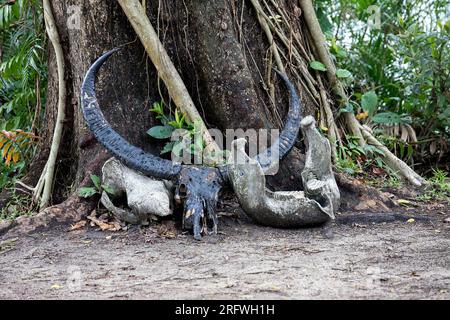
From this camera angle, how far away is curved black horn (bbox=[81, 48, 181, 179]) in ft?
15.8

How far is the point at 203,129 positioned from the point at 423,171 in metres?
2.88

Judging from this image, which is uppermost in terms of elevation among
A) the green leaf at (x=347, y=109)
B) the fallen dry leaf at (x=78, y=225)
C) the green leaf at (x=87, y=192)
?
the green leaf at (x=347, y=109)

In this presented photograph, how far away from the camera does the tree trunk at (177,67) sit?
521 centimetres

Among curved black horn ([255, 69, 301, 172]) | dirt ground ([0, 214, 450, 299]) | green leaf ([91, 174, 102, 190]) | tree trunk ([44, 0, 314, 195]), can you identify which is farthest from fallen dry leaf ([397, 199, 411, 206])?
green leaf ([91, 174, 102, 190])

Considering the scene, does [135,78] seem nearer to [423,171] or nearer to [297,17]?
[297,17]

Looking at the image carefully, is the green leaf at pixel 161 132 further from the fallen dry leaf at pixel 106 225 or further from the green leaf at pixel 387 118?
the green leaf at pixel 387 118

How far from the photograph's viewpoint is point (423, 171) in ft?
22.6

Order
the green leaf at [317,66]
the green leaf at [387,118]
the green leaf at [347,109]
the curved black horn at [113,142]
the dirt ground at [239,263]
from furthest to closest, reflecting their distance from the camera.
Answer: the green leaf at [387,118]
the green leaf at [347,109]
the green leaf at [317,66]
the curved black horn at [113,142]
the dirt ground at [239,263]

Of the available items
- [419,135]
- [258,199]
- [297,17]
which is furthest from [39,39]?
[419,135]

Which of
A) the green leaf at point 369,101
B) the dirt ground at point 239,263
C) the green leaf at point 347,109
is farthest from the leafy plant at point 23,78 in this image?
the green leaf at point 369,101

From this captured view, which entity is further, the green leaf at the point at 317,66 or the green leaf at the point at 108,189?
the green leaf at the point at 317,66

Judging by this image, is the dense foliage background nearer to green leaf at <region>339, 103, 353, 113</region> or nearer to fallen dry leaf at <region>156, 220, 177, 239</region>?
green leaf at <region>339, 103, 353, 113</region>

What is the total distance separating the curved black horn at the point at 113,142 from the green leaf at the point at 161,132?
0.29 metres

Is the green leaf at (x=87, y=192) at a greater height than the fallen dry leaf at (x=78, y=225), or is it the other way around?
the green leaf at (x=87, y=192)
